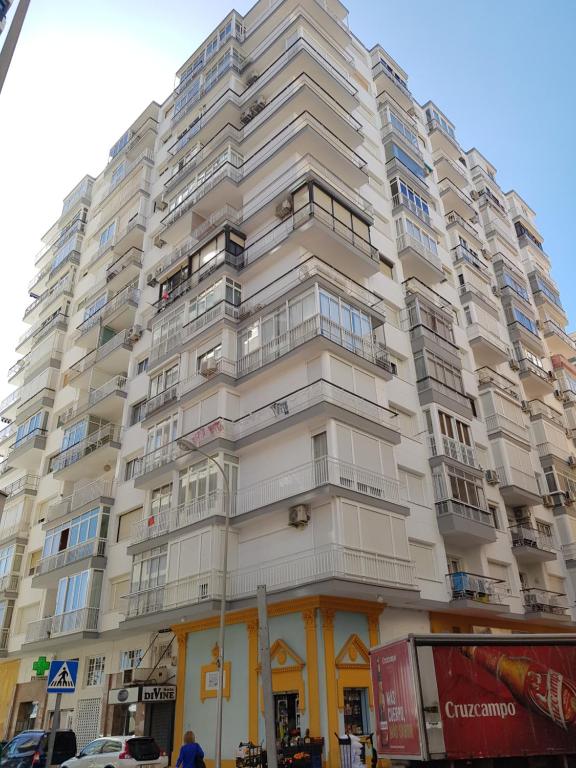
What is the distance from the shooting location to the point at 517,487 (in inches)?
1169

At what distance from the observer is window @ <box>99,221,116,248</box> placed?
141 ft

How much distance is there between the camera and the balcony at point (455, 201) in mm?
41156

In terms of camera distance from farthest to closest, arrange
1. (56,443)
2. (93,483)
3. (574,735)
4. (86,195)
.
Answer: (86,195) < (56,443) < (93,483) < (574,735)

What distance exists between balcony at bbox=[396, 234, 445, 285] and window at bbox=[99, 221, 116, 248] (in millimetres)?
21033

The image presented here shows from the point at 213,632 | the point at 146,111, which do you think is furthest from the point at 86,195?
the point at 213,632

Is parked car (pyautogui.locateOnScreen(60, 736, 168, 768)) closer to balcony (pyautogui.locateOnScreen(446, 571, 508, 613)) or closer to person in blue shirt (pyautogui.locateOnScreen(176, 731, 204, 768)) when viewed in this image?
person in blue shirt (pyautogui.locateOnScreen(176, 731, 204, 768))

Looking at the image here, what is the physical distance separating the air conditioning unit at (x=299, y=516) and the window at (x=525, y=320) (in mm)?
24764

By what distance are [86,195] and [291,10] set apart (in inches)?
940

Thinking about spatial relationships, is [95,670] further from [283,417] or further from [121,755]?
[283,417]

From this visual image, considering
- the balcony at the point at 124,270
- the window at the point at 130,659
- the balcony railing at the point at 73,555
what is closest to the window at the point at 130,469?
the balcony railing at the point at 73,555

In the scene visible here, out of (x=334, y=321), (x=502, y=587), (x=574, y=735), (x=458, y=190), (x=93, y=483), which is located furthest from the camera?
(x=458, y=190)

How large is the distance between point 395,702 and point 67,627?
788 inches

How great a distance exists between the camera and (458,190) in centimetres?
4203

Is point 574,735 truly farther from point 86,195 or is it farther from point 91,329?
point 86,195
